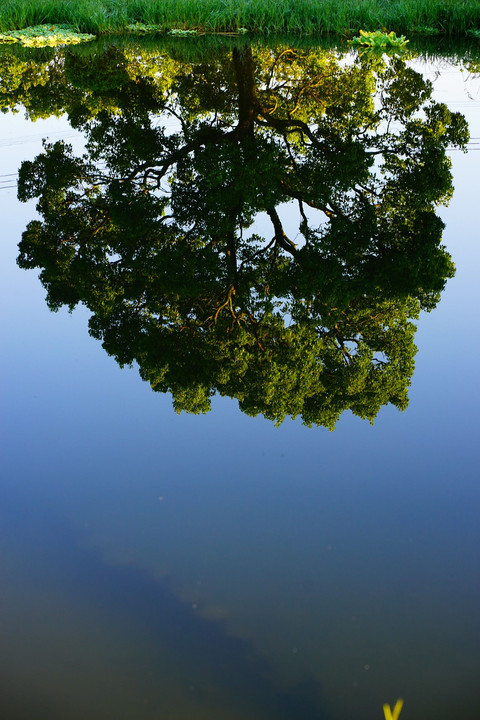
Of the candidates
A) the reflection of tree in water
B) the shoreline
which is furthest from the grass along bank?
the reflection of tree in water

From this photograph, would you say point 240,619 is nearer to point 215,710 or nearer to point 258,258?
point 215,710

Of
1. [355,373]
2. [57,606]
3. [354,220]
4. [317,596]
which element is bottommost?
[57,606]

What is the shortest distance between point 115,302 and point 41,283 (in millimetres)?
644

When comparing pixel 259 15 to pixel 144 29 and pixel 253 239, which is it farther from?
pixel 253 239

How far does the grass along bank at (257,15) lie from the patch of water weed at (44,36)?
0.40 m

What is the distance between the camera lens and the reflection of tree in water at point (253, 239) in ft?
12.4

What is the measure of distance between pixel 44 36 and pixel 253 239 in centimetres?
1008

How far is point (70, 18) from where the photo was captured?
13.9 m

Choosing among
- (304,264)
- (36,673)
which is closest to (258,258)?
(304,264)

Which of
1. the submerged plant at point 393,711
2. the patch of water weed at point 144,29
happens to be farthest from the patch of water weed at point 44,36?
the submerged plant at point 393,711

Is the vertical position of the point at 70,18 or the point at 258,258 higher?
the point at 70,18

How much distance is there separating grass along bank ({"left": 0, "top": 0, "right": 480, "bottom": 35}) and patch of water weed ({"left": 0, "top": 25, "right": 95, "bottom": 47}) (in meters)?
0.40

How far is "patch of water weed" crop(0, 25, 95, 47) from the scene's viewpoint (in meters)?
12.9

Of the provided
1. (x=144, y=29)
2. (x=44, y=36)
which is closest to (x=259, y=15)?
(x=144, y=29)
